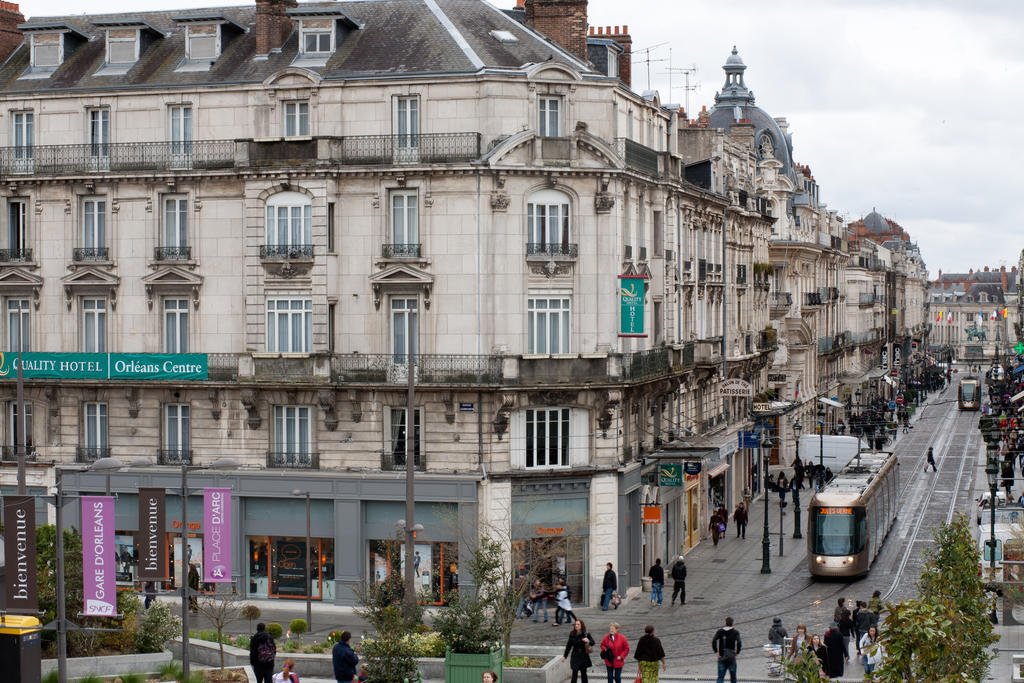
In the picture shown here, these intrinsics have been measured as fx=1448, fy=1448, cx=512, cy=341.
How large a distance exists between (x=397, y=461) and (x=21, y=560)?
17.3 meters

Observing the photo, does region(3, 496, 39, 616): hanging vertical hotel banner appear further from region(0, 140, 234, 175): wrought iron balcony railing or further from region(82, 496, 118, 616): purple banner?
region(0, 140, 234, 175): wrought iron balcony railing

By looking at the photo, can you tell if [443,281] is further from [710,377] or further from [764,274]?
[764,274]

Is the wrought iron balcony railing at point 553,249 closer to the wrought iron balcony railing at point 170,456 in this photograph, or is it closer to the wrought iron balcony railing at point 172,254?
the wrought iron balcony railing at point 172,254

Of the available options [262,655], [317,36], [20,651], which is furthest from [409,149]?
[20,651]

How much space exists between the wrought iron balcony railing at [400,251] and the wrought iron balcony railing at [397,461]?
19.8ft

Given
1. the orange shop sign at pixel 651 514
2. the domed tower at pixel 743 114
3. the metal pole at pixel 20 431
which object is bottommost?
the orange shop sign at pixel 651 514

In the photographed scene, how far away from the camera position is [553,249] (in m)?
44.2

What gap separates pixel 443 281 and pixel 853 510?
1578 centimetres

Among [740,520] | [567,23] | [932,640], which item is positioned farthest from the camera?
[740,520]

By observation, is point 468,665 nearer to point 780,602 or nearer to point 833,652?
point 833,652

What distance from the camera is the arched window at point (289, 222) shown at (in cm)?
4459

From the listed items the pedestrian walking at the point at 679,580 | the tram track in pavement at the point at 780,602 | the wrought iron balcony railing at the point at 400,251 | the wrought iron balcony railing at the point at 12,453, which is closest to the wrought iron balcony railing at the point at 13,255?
the wrought iron balcony railing at the point at 12,453

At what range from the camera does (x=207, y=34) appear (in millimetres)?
47062

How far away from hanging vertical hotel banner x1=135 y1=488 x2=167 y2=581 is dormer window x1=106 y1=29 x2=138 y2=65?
65.7 feet
